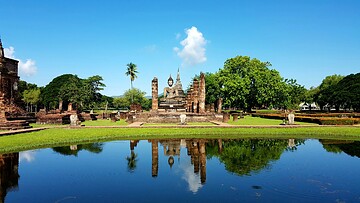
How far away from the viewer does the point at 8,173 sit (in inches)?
433

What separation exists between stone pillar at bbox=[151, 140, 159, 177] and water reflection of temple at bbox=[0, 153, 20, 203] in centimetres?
485

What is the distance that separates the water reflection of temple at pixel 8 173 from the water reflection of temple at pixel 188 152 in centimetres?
488

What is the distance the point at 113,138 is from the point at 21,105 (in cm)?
2039

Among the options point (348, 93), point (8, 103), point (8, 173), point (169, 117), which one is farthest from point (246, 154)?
point (348, 93)

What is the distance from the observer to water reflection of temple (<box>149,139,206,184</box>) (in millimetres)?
11734

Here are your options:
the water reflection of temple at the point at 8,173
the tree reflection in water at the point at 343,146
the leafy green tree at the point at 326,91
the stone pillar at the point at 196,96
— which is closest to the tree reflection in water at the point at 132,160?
the water reflection of temple at the point at 8,173

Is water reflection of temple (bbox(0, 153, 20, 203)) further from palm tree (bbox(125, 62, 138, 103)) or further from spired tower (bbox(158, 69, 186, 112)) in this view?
palm tree (bbox(125, 62, 138, 103))

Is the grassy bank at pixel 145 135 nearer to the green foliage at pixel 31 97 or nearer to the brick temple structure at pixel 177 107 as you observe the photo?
the brick temple structure at pixel 177 107

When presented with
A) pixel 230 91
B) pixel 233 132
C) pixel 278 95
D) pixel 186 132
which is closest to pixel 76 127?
pixel 186 132

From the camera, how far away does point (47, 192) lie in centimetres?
885

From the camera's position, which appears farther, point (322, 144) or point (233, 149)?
point (322, 144)

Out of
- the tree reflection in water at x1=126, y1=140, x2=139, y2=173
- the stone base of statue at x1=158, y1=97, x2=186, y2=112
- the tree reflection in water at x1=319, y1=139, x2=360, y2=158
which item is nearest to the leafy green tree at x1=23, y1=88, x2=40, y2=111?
the stone base of statue at x1=158, y1=97, x2=186, y2=112

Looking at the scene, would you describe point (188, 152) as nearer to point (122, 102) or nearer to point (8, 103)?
point (8, 103)

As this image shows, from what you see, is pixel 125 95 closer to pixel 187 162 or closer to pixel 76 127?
pixel 76 127
